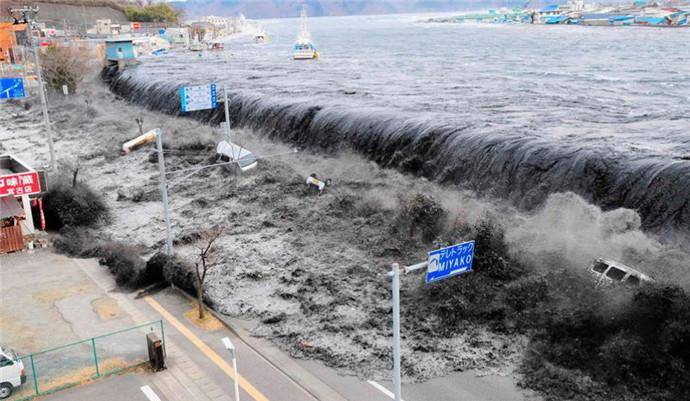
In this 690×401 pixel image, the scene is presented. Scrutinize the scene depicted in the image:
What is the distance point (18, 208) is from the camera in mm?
30969

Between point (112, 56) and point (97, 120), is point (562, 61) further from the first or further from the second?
point (112, 56)

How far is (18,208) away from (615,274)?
2716 centimetres

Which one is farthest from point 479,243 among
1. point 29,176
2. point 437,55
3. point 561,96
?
point 437,55

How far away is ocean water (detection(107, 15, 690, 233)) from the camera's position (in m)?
32.1

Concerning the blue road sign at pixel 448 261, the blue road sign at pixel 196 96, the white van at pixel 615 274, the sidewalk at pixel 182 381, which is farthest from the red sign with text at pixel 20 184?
the white van at pixel 615 274

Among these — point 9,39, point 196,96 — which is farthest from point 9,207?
point 9,39

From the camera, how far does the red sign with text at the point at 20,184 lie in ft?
103

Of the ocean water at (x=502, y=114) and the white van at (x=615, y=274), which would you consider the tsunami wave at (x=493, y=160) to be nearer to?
the ocean water at (x=502, y=114)

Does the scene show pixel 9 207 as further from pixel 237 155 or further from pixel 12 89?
pixel 237 155

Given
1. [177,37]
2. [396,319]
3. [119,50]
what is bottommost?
[396,319]

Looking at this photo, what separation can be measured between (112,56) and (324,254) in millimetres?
80623

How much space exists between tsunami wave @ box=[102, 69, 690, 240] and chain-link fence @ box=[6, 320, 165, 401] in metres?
20.8

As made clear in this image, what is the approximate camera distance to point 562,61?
8688 centimetres

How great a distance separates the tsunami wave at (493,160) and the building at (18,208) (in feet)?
70.4
